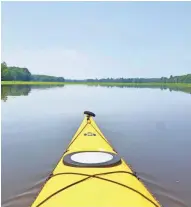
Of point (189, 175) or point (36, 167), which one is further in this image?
point (36, 167)

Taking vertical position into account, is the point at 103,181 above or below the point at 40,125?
above

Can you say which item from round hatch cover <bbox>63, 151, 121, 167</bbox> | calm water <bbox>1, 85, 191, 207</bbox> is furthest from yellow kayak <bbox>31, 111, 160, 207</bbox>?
calm water <bbox>1, 85, 191, 207</bbox>

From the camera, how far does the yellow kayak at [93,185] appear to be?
347 cm

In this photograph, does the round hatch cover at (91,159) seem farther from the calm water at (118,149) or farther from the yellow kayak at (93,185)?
the calm water at (118,149)

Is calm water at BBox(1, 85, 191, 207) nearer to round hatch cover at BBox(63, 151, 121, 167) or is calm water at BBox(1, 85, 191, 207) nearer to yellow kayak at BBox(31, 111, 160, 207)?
round hatch cover at BBox(63, 151, 121, 167)

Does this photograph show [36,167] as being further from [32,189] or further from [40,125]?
[40,125]

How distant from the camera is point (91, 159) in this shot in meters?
4.80

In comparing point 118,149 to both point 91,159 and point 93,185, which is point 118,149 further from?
point 93,185

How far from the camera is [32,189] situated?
21.8ft

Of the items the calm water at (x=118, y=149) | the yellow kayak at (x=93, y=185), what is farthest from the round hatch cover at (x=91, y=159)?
the calm water at (x=118, y=149)

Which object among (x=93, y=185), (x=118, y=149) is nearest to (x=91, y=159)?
(x=93, y=185)

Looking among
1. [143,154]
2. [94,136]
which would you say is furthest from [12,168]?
[143,154]

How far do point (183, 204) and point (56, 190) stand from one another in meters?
3.26

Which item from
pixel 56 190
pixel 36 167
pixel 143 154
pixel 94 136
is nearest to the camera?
pixel 56 190
